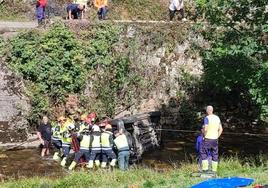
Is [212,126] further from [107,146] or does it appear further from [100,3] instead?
[100,3]

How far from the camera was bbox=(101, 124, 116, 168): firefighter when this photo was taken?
19359 millimetres

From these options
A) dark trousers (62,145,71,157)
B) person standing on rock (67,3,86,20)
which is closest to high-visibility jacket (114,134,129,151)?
dark trousers (62,145,71,157)

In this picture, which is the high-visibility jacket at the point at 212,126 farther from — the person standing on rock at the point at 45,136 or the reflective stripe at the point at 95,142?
the person standing on rock at the point at 45,136

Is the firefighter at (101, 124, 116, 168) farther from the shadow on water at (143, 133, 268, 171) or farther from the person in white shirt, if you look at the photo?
the person in white shirt

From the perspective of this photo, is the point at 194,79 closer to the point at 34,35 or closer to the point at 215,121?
the point at 34,35

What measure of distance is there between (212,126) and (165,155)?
6.65m

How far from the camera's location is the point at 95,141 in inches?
766

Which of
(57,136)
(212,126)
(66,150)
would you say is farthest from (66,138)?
(212,126)

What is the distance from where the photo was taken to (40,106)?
24.2 meters

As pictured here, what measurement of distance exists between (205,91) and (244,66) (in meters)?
8.63

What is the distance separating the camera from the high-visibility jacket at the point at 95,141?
63.7 ft

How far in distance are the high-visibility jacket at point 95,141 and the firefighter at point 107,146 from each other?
10 cm

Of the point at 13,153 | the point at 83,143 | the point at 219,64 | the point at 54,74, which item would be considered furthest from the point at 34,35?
the point at 219,64

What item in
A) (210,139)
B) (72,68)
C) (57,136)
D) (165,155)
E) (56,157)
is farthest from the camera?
(72,68)
